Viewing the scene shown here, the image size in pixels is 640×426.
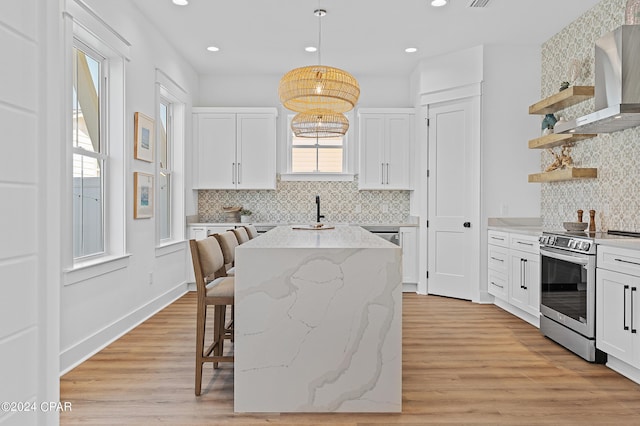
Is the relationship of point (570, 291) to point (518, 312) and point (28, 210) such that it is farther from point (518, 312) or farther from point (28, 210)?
point (28, 210)

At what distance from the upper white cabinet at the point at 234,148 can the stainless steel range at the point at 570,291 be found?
3651 mm

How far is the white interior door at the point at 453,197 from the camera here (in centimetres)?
521

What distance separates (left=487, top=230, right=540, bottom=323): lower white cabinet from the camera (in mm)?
4074

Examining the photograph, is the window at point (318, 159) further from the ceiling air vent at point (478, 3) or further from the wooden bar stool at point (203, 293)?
the wooden bar stool at point (203, 293)

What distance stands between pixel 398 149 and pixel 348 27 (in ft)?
6.37

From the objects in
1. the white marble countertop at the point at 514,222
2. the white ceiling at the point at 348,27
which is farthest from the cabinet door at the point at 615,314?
the white ceiling at the point at 348,27

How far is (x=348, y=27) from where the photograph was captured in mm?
4660

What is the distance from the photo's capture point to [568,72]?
14.5ft

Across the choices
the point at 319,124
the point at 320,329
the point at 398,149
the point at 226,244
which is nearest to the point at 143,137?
the point at 319,124

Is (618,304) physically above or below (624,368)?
above

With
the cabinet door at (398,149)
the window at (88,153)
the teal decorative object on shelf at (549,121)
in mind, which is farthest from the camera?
the cabinet door at (398,149)

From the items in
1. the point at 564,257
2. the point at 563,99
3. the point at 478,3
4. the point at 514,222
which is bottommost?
the point at 564,257

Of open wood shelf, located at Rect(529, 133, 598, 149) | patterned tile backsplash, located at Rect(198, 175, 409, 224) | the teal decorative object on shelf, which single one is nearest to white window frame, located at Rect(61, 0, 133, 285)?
patterned tile backsplash, located at Rect(198, 175, 409, 224)

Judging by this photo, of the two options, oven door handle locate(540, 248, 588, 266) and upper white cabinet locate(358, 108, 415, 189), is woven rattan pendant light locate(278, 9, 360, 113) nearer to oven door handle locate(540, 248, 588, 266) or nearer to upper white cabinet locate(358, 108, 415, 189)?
oven door handle locate(540, 248, 588, 266)
